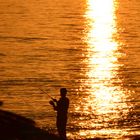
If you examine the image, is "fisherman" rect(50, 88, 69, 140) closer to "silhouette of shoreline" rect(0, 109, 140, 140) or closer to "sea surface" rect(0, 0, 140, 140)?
"silhouette of shoreline" rect(0, 109, 140, 140)

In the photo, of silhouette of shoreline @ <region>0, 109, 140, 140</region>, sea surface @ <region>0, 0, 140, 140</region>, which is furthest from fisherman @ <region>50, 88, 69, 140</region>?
sea surface @ <region>0, 0, 140, 140</region>

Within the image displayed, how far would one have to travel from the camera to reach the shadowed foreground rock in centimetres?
1956

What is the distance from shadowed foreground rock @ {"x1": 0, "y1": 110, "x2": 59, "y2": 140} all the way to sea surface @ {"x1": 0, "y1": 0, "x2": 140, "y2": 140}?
9.62 ft

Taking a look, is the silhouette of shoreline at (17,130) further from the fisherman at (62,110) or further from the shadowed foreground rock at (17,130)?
the fisherman at (62,110)

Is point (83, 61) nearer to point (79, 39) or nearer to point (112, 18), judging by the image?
point (79, 39)

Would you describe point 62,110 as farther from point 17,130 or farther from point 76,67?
point 76,67

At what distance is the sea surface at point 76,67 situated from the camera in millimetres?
28750

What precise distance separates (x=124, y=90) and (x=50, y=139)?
1595 centimetres

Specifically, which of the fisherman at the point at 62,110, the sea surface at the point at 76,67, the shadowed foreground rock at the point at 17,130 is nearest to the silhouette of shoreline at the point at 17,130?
the shadowed foreground rock at the point at 17,130

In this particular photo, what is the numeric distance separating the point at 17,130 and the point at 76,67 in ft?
80.2

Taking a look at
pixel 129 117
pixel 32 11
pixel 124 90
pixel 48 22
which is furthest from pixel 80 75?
→ pixel 32 11

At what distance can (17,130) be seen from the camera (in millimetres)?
20422

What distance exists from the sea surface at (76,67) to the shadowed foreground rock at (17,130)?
2931mm

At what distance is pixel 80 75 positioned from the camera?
4169 centimetres
